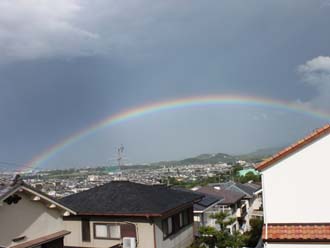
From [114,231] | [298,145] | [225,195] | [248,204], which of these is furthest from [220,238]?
[248,204]

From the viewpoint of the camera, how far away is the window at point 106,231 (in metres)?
16.3

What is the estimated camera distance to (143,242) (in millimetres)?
15648

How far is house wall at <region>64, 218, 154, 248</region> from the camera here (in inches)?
616

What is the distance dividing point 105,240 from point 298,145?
9234 millimetres

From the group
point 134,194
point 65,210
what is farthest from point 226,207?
point 65,210

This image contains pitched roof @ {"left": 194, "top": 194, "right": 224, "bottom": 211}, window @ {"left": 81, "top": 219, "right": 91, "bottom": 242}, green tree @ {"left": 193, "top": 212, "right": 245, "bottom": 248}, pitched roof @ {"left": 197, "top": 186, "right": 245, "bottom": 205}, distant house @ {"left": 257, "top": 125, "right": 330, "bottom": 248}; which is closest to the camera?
distant house @ {"left": 257, "top": 125, "right": 330, "bottom": 248}

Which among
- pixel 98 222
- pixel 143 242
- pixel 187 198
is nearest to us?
pixel 143 242

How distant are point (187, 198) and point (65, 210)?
8389mm

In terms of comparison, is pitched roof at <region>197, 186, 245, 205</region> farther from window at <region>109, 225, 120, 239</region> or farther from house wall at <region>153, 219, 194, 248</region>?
window at <region>109, 225, 120, 239</region>

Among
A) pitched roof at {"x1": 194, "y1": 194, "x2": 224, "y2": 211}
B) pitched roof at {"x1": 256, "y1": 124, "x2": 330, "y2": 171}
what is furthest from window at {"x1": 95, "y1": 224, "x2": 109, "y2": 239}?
pitched roof at {"x1": 194, "y1": 194, "x2": 224, "y2": 211}

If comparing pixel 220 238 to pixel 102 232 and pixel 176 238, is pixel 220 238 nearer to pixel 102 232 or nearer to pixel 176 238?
pixel 176 238

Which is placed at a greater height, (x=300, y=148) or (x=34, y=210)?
(x=300, y=148)

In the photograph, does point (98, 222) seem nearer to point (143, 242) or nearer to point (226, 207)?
point (143, 242)

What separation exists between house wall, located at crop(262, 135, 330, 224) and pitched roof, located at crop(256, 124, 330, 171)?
14 cm
